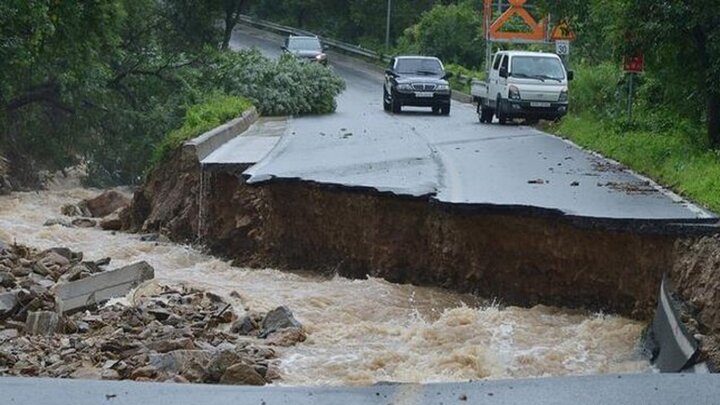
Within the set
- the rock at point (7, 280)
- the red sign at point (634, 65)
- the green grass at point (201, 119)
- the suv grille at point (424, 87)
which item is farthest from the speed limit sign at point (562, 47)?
the rock at point (7, 280)

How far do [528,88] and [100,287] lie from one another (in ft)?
59.6

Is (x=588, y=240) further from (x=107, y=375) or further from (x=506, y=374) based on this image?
(x=107, y=375)

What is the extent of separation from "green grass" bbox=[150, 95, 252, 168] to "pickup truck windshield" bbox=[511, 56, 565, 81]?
6956mm

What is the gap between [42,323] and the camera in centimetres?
1252

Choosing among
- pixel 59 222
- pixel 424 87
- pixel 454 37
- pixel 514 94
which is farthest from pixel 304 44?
pixel 59 222

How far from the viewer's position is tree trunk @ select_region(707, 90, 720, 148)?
19.6m

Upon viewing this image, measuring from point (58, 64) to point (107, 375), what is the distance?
21.4 m

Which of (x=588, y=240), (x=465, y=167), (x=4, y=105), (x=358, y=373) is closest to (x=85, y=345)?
(x=358, y=373)

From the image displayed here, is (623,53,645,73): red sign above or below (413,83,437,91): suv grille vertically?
above

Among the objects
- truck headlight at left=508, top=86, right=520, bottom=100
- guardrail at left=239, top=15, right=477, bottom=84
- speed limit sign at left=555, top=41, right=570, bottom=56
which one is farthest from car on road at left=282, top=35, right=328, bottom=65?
truck headlight at left=508, top=86, right=520, bottom=100

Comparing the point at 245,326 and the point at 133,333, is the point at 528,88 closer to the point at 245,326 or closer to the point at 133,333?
the point at 245,326

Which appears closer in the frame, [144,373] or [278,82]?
[144,373]

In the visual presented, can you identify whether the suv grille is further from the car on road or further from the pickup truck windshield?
the car on road

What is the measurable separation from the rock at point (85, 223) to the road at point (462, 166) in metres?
2.91
